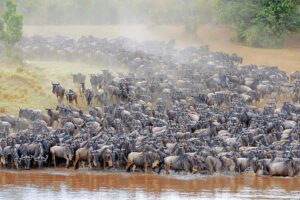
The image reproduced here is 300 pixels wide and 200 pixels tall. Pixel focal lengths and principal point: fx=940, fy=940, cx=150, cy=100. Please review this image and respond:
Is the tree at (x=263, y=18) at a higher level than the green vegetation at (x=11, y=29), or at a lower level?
higher

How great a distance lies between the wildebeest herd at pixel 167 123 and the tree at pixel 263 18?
14613 mm

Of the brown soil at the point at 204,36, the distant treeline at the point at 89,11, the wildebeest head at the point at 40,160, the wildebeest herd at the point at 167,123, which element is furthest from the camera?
the distant treeline at the point at 89,11

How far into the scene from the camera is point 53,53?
2250 inches

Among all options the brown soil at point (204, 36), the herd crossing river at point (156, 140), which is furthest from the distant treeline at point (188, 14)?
the herd crossing river at point (156, 140)

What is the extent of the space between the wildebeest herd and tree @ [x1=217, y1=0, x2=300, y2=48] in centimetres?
1461

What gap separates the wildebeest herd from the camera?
31.7 m

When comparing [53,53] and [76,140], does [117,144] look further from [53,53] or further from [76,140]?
[53,53]

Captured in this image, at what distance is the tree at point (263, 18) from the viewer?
67.1 metres

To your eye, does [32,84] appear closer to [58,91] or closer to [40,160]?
[58,91]

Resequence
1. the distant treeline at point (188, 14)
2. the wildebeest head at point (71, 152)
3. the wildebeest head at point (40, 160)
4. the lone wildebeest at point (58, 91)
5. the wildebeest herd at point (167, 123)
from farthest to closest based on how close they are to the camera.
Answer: the distant treeline at point (188, 14) < the lone wildebeest at point (58, 91) < the wildebeest head at point (71, 152) < the wildebeest head at point (40, 160) < the wildebeest herd at point (167, 123)

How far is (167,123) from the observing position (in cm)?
3691

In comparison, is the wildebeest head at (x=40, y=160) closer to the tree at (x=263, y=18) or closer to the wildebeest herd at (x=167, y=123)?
the wildebeest herd at (x=167, y=123)

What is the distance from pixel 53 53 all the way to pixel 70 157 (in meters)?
25.5

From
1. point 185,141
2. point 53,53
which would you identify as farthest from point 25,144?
point 53,53
